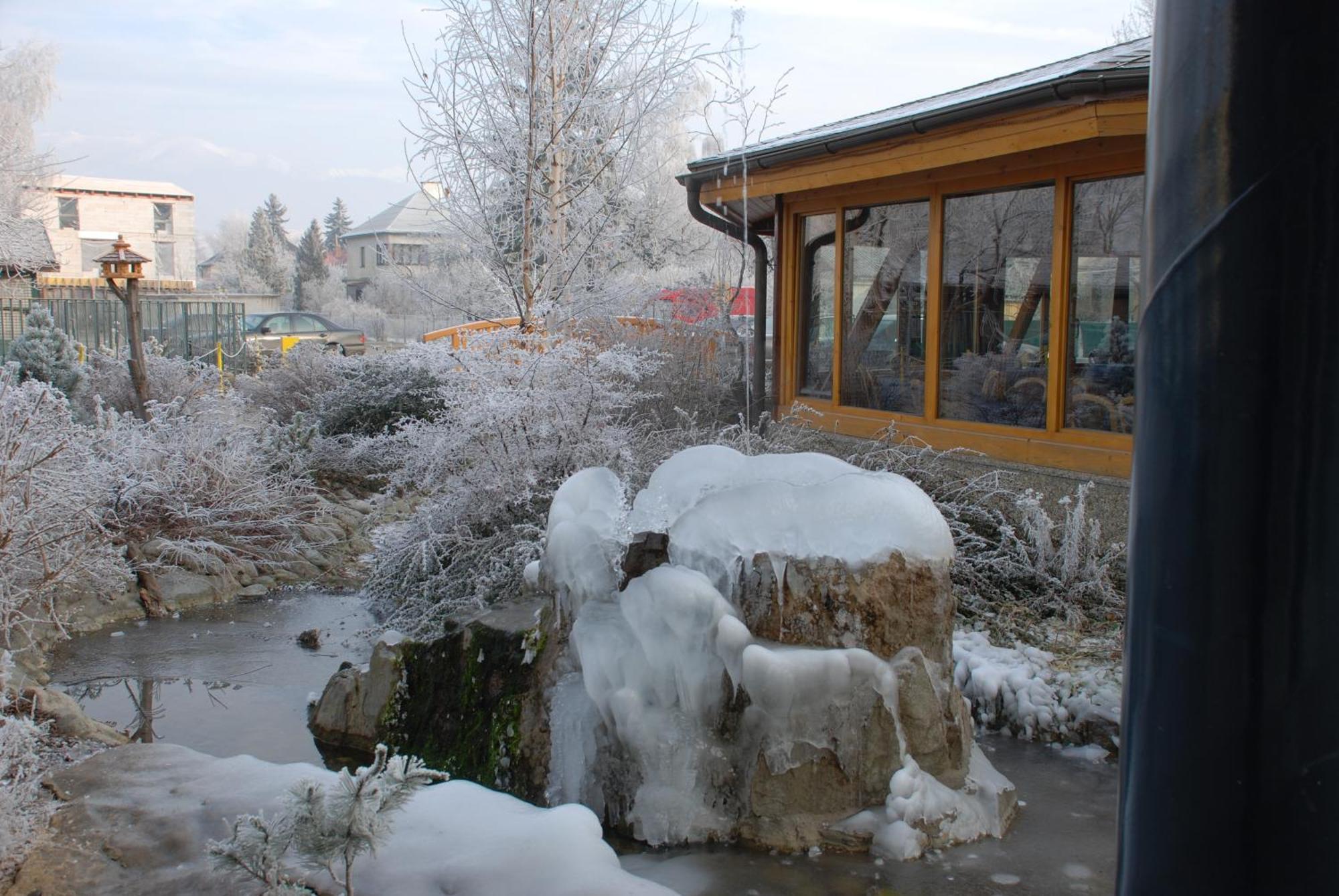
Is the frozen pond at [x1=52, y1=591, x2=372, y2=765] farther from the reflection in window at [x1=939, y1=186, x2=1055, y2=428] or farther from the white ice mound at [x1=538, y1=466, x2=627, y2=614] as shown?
the reflection in window at [x1=939, y1=186, x2=1055, y2=428]

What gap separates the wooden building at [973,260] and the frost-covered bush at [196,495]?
4109 mm

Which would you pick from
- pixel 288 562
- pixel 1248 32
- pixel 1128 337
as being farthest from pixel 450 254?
pixel 1248 32

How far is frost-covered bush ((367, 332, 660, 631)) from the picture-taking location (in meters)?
5.91

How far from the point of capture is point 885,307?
779 cm

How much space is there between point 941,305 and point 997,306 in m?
0.45

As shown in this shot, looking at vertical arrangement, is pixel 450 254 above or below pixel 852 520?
above

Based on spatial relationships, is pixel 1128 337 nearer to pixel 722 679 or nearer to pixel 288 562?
pixel 722 679

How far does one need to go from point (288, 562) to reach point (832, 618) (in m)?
5.41

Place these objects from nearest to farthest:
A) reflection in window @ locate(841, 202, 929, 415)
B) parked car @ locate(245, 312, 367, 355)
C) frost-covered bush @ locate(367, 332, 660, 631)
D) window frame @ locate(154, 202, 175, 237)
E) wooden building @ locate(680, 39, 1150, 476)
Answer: frost-covered bush @ locate(367, 332, 660, 631) < wooden building @ locate(680, 39, 1150, 476) < reflection in window @ locate(841, 202, 929, 415) < parked car @ locate(245, 312, 367, 355) < window frame @ locate(154, 202, 175, 237)

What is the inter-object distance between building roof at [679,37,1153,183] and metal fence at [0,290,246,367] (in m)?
11.4

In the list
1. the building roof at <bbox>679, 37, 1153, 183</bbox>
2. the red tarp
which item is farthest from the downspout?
the red tarp

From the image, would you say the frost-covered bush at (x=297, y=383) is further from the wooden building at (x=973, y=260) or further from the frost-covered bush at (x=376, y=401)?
the wooden building at (x=973, y=260)

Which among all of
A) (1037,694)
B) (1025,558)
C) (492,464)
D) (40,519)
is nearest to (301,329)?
(492,464)

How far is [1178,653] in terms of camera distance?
972 mm
